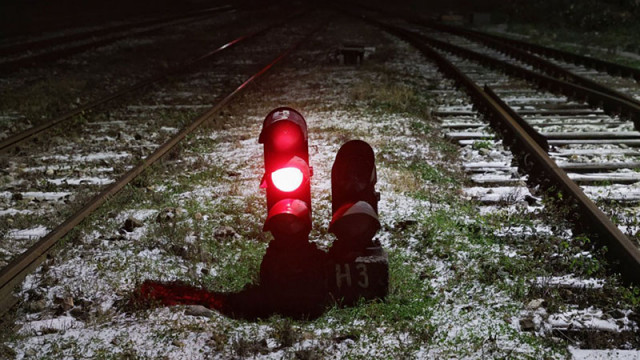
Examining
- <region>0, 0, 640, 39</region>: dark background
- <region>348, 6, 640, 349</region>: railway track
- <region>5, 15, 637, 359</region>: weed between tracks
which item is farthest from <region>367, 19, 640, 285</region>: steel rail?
<region>0, 0, 640, 39</region>: dark background

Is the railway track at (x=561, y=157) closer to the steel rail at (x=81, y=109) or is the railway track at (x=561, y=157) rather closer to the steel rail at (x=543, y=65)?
the steel rail at (x=543, y=65)

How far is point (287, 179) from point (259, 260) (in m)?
0.95

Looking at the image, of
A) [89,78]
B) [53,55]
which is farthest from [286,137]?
[53,55]

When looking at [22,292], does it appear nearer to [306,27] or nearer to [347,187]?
[347,187]

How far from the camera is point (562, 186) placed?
5059 mm

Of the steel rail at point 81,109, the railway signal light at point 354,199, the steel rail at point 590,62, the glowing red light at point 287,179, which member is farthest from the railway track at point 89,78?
the steel rail at point 590,62

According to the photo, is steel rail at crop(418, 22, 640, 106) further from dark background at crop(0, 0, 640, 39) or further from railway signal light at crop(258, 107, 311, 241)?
dark background at crop(0, 0, 640, 39)

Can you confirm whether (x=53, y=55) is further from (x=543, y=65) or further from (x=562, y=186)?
(x=562, y=186)

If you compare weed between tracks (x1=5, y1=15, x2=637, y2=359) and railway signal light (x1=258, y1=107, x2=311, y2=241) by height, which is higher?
railway signal light (x1=258, y1=107, x2=311, y2=241)

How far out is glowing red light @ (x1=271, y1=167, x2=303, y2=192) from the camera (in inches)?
136

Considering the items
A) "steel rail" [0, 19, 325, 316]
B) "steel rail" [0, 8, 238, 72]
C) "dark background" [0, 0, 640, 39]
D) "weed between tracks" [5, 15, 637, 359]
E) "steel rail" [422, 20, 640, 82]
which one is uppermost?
"dark background" [0, 0, 640, 39]

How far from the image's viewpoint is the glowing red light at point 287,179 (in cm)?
346

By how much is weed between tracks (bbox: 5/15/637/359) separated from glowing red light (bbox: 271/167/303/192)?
0.81m

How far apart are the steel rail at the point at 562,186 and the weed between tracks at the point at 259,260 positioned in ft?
0.58
